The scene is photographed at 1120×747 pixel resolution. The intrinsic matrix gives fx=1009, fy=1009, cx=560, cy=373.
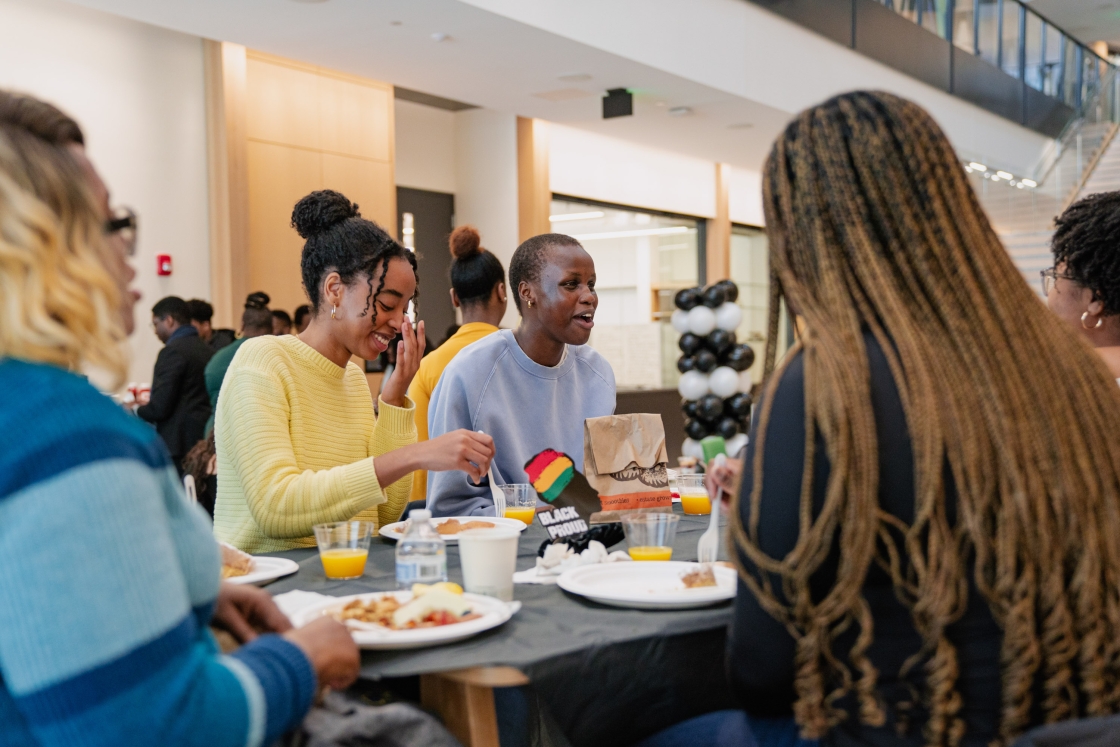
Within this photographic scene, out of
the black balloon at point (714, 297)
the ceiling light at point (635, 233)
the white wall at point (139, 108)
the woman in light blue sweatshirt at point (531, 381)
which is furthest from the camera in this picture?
the ceiling light at point (635, 233)

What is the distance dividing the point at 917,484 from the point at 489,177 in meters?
8.85

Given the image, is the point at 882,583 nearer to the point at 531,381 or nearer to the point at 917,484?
the point at 917,484

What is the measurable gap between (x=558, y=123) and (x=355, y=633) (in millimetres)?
8781

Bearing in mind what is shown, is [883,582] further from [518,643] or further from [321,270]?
[321,270]

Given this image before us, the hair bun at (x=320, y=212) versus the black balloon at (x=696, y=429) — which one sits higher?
the hair bun at (x=320, y=212)

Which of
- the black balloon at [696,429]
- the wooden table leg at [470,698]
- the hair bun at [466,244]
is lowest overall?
the black balloon at [696,429]

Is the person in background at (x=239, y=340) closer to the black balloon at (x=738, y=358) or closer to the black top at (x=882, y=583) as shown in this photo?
the black balloon at (x=738, y=358)

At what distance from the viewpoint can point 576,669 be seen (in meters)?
1.39

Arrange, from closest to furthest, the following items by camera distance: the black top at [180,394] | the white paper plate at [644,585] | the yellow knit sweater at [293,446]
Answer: the white paper plate at [644,585], the yellow knit sweater at [293,446], the black top at [180,394]

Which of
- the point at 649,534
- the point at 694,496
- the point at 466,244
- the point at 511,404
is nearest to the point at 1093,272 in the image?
the point at 694,496

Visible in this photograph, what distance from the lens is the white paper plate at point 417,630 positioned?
137cm

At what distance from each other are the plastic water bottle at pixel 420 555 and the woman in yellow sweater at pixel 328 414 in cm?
42

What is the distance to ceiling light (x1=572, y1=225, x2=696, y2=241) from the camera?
1075cm

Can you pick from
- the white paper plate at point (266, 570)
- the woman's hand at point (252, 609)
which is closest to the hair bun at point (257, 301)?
the white paper plate at point (266, 570)
